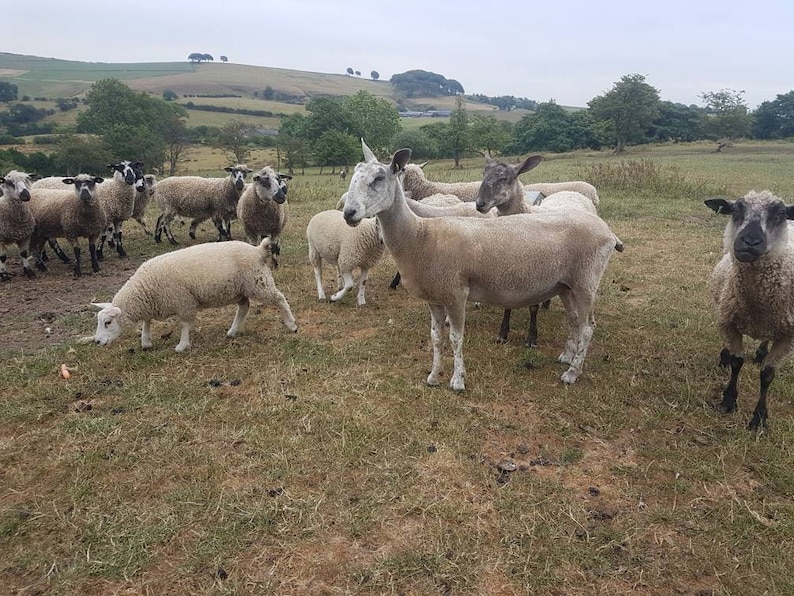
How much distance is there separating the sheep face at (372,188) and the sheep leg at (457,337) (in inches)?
57.4

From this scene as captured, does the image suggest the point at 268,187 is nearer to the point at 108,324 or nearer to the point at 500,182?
the point at 108,324

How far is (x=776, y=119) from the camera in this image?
75.1 meters

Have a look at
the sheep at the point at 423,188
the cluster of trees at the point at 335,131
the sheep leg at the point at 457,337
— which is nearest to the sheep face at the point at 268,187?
the sheep at the point at 423,188

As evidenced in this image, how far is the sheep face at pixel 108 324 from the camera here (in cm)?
632

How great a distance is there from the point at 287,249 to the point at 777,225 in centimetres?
1055

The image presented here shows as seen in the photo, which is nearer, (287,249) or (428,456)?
(428,456)

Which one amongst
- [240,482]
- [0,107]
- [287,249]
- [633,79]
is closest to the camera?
[240,482]

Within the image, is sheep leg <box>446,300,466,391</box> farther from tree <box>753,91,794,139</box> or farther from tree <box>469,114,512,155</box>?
tree <box>753,91,794,139</box>

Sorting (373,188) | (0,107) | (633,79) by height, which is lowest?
(373,188)

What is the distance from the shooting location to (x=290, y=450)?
4500 mm

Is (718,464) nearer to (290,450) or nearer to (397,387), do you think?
(397,387)

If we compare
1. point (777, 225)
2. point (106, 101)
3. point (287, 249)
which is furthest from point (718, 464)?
point (106, 101)

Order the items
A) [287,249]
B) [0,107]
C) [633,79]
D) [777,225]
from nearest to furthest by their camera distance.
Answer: [777,225], [287,249], [633,79], [0,107]

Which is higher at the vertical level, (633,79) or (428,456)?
(633,79)
